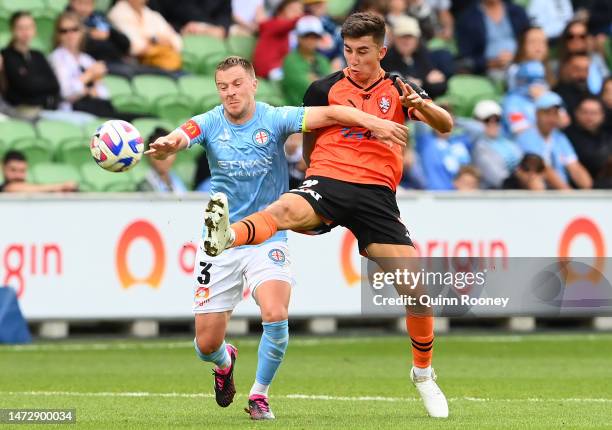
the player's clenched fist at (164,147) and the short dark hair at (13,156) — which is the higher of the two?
the player's clenched fist at (164,147)

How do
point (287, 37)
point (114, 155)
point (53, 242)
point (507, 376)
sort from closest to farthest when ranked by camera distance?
point (114, 155) < point (507, 376) < point (53, 242) < point (287, 37)

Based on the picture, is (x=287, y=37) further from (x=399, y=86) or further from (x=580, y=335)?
(x=399, y=86)

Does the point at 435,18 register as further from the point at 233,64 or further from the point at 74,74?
the point at 233,64

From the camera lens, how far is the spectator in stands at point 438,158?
60.9 ft

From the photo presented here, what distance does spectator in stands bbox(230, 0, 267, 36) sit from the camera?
67.2ft

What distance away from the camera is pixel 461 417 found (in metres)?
9.41

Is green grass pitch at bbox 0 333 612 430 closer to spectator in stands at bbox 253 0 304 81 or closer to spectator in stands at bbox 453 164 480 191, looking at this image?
spectator in stands at bbox 453 164 480 191

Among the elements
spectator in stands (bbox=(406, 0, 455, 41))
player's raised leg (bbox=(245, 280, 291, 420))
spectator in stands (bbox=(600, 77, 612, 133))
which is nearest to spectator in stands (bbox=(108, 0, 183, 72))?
spectator in stands (bbox=(406, 0, 455, 41))

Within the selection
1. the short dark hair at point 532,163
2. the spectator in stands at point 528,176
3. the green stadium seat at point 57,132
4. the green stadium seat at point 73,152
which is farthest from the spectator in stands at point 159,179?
the short dark hair at point 532,163

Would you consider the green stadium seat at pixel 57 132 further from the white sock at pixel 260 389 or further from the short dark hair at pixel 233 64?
the white sock at pixel 260 389

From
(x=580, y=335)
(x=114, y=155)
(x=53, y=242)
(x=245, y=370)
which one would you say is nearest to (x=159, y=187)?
(x=53, y=242)

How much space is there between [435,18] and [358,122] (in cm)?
1306

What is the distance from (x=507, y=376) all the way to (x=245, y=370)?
7.71ft

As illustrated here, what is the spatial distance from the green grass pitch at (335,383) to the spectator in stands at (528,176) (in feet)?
7.21
